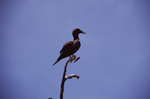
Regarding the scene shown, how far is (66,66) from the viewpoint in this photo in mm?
6750

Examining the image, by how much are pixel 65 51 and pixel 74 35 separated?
996 mm

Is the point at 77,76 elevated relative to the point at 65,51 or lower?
lower

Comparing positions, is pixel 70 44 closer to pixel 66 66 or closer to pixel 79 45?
pixel 79 45

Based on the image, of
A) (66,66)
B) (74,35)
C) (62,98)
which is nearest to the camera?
(62,98)

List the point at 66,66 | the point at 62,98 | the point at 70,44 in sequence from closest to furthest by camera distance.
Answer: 1. the point at 62,98
2. the point at 66,66
3. the point at 70,44

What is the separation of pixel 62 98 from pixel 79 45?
2445mm

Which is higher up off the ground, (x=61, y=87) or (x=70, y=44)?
(x=70, y=44)

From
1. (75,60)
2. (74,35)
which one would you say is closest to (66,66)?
(75,60)

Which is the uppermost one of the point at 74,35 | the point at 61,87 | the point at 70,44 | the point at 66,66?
the point at 74,35

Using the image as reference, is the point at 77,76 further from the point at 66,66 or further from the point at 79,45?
the point at 79,45

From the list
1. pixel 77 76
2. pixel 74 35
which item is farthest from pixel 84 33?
pixel 77 76

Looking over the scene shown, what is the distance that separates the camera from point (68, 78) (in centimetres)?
662

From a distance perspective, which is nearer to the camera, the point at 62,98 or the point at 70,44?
the point at 62,98

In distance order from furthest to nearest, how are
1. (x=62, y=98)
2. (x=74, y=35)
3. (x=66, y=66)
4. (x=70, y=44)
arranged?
1. (x=74, y=35)
2. (x=70, y=44)
3. (x=66, y=66)
4. (x=62, y=98)
